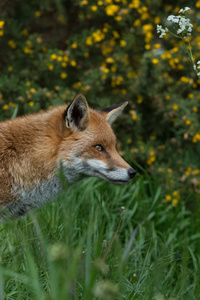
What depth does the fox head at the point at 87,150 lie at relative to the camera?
405 centimetres

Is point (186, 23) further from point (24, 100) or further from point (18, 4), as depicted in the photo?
point (18, 4)

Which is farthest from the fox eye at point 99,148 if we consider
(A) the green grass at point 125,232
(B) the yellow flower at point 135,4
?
(B) the yellow flower at point 135,4

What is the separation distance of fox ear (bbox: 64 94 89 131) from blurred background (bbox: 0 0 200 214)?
213 centimetres

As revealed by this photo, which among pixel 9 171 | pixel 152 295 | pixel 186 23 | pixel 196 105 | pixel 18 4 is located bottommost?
pixel 196 105

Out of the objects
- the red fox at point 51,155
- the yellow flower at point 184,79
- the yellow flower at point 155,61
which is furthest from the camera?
the yellow flower at point 184,79

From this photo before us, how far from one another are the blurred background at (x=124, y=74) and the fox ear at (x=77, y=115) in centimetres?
213

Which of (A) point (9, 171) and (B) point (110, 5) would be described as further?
(B) point (110, 5)

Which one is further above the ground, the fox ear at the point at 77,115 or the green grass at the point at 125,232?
the fox ear at the point at 77,115

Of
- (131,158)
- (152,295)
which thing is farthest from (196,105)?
(152,295)

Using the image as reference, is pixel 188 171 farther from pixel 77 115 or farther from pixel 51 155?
pixel 51 155

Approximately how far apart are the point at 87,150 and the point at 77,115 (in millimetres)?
377

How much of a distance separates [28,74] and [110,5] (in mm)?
1686

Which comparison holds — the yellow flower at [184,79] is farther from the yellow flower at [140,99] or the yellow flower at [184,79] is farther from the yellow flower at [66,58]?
the yellow flower at [66,58]

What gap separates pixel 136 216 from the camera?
589cm
